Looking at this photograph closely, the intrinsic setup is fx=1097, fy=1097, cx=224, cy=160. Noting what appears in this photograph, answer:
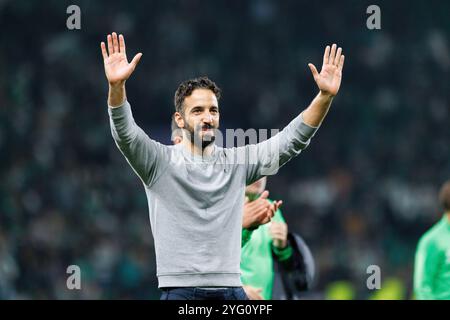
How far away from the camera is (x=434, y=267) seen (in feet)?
24.7

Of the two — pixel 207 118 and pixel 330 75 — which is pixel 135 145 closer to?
pixel 207 118

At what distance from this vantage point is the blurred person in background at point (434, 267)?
7.50 meters

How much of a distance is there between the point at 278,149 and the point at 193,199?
1.49ft

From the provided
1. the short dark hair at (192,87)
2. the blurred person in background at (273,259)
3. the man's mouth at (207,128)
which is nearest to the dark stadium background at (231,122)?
the blurred person in background at (273,259)

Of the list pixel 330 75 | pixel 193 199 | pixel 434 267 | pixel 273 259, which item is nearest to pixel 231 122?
pixel 434 267

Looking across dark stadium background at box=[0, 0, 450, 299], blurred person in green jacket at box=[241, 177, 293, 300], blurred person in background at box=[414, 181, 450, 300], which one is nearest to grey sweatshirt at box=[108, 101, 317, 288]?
blurred person in green jacket at box=[241, 177, 293, 300]

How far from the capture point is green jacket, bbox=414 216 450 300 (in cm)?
750

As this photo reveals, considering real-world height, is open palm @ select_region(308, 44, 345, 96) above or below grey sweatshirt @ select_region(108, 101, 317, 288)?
above

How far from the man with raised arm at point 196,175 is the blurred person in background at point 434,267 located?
3.00 m

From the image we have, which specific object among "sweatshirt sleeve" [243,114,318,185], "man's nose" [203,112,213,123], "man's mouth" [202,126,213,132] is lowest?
"sweatshirt sleeve" [243,114,318,185]

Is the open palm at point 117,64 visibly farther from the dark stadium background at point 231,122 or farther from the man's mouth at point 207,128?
the dark stadium background at point 231,122

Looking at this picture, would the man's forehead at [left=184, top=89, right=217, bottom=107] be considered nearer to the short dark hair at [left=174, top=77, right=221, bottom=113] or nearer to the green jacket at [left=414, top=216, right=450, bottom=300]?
the short dark hair at [left=174, top=77, right=221, bottom=113]

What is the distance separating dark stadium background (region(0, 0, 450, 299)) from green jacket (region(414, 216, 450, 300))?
477cm

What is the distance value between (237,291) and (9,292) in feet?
19.5
